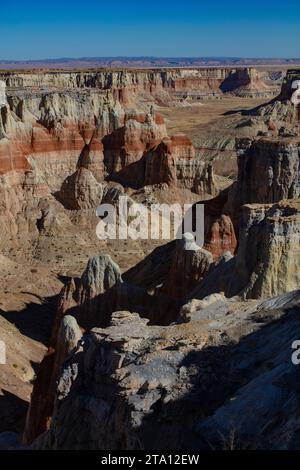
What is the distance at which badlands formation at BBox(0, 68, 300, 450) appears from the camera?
12.9 meters

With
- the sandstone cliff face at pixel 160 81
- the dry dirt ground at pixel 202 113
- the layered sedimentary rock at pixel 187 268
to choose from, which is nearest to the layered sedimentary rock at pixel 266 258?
the layered sedimentary rock at pixel 187 268

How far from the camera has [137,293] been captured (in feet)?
93.0

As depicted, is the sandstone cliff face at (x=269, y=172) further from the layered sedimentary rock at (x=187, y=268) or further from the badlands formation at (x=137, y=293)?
the layered sedimentary rock at (x=187, y=268)

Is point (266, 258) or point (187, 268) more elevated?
point (266, 258)

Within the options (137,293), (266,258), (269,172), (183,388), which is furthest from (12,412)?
(269,172)

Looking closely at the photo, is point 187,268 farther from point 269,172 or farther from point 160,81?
point 160,81

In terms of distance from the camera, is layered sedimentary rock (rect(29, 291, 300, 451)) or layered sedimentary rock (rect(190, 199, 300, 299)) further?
layered sedimentary rock (rect(190, 199, 300, 299))

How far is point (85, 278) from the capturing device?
93.9 feet

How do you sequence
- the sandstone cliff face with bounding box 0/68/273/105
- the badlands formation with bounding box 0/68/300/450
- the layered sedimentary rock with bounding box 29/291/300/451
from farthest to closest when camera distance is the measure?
the sandstone cliff face with bounding box 0/68/273/105
the badlands formation with bounding box 0/68/300/450
the layered sedimentary rock with bounding box 29/291/300/451

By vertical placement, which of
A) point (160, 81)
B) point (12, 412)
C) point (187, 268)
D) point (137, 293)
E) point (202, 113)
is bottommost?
point (12, 412)

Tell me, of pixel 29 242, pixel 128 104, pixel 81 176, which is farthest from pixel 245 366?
pixel 128 104

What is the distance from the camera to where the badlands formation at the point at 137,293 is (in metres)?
12.9

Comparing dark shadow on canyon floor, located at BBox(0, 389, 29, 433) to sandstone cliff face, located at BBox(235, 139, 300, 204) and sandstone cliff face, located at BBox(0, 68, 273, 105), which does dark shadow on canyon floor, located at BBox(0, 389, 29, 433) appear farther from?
sandstone cliff face, located at BBox(0, 68, 273, 105)

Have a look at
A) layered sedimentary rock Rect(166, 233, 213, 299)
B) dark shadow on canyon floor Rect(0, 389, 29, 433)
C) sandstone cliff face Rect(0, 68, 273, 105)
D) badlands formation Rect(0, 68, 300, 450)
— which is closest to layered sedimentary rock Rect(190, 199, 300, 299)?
badlands formation Rect(0, 68, 300, 450)
